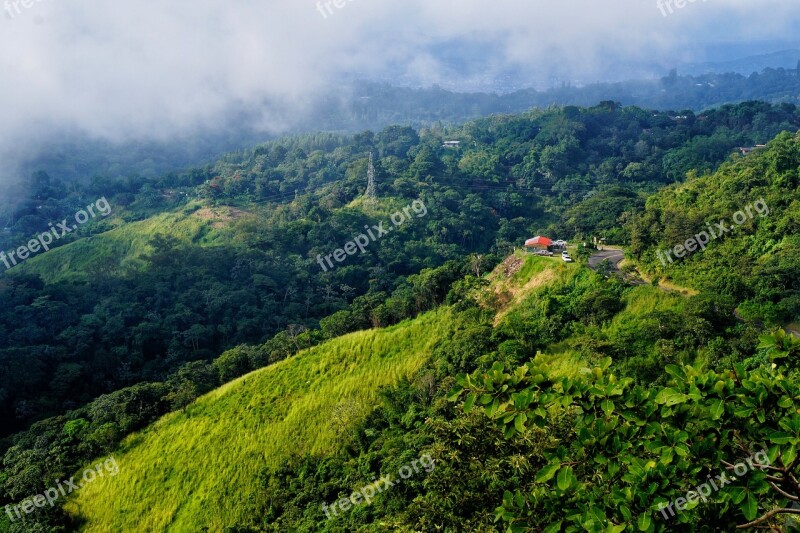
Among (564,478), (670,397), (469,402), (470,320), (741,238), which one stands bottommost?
(741,238)

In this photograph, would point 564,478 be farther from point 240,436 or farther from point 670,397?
point 240,436

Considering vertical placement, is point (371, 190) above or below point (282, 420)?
above

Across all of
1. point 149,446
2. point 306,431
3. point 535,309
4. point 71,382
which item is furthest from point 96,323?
point 535,309

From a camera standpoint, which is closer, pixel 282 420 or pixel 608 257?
pixel 282 420

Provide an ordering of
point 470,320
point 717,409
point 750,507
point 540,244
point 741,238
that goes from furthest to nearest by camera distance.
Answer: point 540,244, point 741,238, point 470,320, point 717,409, point 750,507

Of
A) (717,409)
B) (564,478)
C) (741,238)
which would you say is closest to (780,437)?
(717,409)

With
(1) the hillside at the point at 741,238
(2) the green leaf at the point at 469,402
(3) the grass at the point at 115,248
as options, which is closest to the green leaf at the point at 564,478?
(2) the green leaf at the point at 469,402

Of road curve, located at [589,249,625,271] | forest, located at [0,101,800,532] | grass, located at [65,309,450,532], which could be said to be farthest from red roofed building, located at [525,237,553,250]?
grass, located at [65,309,450,532]

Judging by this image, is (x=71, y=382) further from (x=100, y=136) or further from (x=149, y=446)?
(x=100, y=136)
